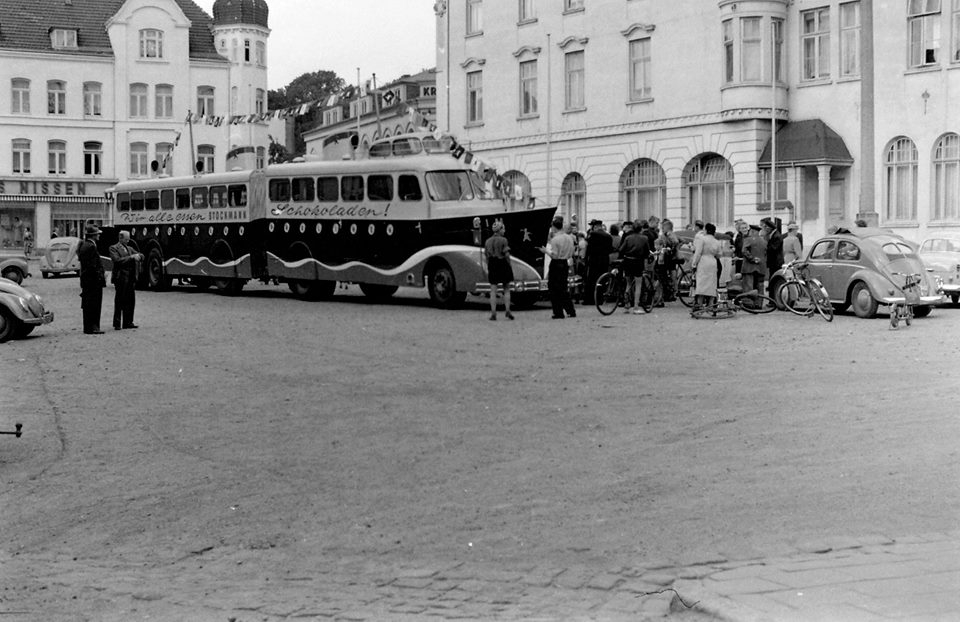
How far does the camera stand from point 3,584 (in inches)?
279

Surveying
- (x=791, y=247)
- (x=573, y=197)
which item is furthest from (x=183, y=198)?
(x=791, y=247)

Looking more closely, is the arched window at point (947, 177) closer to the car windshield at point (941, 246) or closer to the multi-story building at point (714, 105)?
the multi-story building at point (714, 105)

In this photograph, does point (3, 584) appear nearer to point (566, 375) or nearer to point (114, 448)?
point (114, 448)

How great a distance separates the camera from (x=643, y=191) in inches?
1879

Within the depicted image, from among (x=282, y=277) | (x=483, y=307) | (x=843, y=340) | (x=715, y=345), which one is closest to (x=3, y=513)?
(x=715, y=345)

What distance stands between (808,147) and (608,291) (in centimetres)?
1732

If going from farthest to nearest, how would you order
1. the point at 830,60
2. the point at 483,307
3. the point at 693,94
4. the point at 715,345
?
the point at 693,94 → the point at 830,60 → the point at 483,307 → the point at 715,345

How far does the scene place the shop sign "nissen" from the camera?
74375mm

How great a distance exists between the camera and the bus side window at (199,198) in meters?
38.0

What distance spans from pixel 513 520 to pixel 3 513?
133 inches

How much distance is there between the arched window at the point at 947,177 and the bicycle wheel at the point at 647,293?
16.1 m

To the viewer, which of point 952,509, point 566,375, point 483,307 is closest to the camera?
point 952,509

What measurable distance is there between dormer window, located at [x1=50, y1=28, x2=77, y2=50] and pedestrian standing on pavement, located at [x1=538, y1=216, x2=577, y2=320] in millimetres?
58606

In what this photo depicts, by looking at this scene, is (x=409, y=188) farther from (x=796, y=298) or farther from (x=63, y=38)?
(x=63, y=38)
